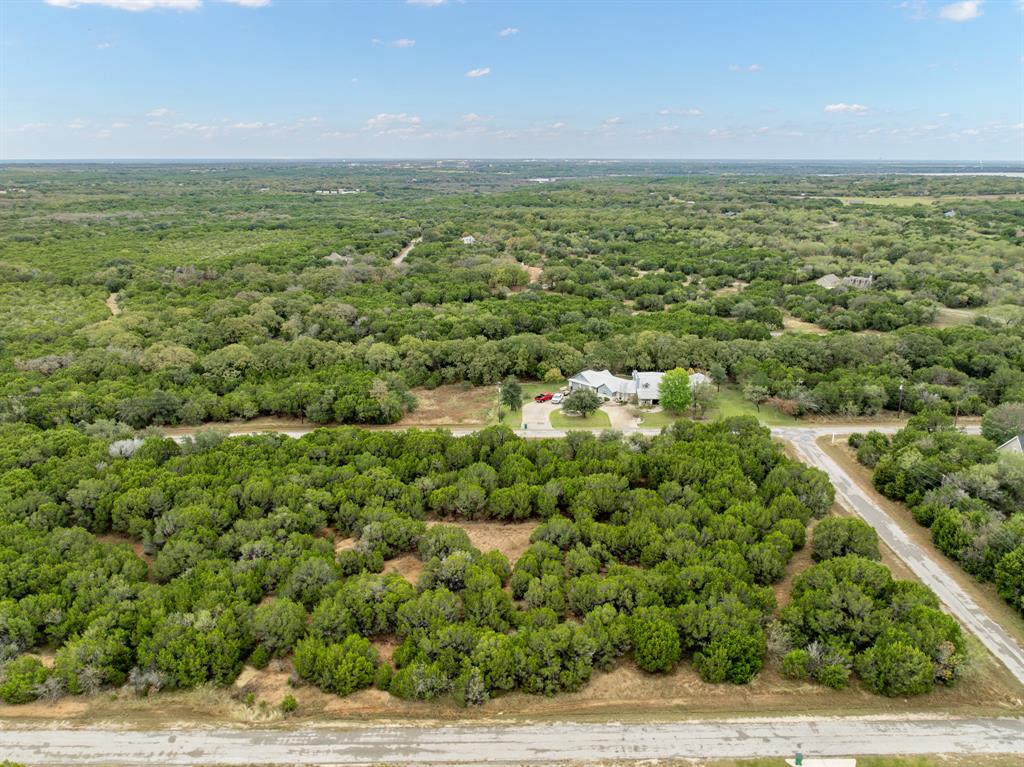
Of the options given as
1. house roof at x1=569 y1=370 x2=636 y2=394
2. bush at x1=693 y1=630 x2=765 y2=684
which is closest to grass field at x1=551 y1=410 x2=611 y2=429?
house roof at x1=569 y1=370 x2=636 y2=394

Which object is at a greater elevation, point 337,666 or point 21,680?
point 337,666

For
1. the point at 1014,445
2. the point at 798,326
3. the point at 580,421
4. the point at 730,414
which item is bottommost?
the point at 580,421

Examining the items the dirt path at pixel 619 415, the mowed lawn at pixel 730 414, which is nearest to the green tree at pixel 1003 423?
the mowed lawn at pixel 730 414

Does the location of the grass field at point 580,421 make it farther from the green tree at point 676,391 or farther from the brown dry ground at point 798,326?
the brown dry ground at point 798,326

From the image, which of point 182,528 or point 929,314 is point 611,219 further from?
point 182,528

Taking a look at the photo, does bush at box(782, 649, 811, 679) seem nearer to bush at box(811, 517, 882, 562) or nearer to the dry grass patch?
bush at box(811, 517, 882, 562)

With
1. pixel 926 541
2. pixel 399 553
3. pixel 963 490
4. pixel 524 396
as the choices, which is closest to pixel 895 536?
pixel 926 541

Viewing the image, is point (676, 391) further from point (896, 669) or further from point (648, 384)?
point (896, 669)
